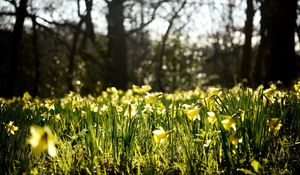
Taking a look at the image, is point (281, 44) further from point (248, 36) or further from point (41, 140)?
point (41, 140)

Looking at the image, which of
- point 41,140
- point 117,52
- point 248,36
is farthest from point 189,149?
point 117,52

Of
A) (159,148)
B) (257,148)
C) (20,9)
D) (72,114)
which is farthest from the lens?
(20,9)

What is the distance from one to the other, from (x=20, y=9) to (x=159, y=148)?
9.36 m

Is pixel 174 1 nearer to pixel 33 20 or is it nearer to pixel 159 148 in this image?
pixel 33 20

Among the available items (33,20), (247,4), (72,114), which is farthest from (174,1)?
(72,114)

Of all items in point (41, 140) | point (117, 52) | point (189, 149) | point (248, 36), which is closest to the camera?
point (41, 140)

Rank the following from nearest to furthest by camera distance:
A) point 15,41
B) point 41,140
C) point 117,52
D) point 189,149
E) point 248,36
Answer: point 41,140 < point 189,149 < point 15,41 < point 248,36 < point 117,52

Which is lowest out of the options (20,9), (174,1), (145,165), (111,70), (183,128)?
(145,165)

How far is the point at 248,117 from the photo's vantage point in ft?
6.82

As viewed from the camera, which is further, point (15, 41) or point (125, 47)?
point (125, 47)

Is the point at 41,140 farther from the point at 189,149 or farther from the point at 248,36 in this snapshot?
the point at 248,36

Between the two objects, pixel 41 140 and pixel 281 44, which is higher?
pixel 281 44

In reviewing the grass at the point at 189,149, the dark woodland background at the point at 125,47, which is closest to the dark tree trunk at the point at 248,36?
the dark woodland background at the point at 125,47

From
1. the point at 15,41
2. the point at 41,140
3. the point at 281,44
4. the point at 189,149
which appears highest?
the point at 15,41
